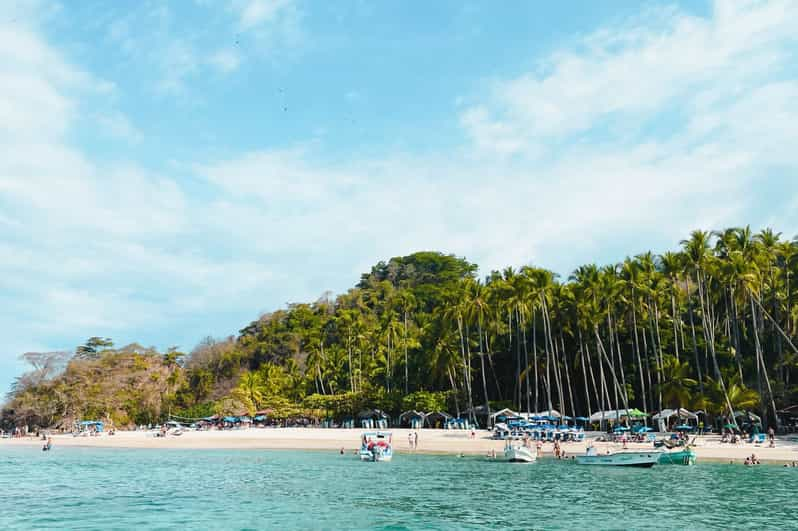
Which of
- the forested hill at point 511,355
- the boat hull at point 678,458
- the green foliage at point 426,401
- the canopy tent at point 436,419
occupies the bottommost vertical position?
the boat hull at point 678,458

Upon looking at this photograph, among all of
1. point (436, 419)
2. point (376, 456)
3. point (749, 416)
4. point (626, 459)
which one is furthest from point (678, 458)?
point (436, 419)

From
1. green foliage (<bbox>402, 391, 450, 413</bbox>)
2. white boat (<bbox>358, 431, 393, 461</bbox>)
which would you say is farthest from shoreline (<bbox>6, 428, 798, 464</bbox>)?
white boat (<bbox>358, 431, 393, 461</bbox>)

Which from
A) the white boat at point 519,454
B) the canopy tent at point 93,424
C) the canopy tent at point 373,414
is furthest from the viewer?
the canopy tent at point 93,424

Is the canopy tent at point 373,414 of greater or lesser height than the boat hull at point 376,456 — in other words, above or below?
above

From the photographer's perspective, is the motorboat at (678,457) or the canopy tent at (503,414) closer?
the motorboat at (678,457)

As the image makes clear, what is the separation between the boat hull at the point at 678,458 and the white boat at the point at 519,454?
28.6ft

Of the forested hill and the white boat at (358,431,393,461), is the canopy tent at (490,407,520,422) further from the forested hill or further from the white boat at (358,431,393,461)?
the white boat at (358,431,393,461)

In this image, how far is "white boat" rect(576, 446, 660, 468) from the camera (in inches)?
1644

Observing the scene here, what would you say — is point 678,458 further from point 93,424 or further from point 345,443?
point 93,424

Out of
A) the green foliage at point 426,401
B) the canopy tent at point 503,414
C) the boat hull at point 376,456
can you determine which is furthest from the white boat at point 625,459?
the green foliage at point 426,401

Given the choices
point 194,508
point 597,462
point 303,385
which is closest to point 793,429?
point 597,462

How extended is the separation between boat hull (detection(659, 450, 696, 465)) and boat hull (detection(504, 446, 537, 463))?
873 cm

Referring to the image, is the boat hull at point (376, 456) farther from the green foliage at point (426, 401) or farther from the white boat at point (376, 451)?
the green foliage at point (426, 401)

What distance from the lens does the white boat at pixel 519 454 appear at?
152 ft
